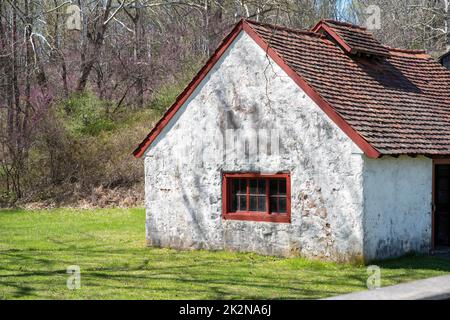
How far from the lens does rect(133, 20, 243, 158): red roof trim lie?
1686 cm

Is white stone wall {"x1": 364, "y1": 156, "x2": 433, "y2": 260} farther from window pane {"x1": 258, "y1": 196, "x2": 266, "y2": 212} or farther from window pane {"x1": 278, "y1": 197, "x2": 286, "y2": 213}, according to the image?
window pane {"x1": 258, "y1": 196, "x2": 266, "y2": 212}

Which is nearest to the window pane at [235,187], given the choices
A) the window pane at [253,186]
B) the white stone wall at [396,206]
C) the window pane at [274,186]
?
the window pane at [253,186]

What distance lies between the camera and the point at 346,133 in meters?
15.0

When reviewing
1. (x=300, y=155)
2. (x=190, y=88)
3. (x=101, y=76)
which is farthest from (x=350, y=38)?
(x=101, y=76)

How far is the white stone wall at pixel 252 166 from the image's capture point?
15180 mm

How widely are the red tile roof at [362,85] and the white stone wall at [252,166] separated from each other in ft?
0.79

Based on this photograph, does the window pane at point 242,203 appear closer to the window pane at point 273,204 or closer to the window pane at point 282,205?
the window pane at point 273,204

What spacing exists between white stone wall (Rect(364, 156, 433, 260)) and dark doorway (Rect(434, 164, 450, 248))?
0.73 m

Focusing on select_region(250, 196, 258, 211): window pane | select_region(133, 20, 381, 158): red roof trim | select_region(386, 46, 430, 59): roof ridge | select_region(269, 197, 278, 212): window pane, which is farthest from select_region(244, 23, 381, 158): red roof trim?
select_region(386, 46, 430, 59): roof ridge

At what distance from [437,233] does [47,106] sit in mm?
17786

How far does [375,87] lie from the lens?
17750 millimetres
